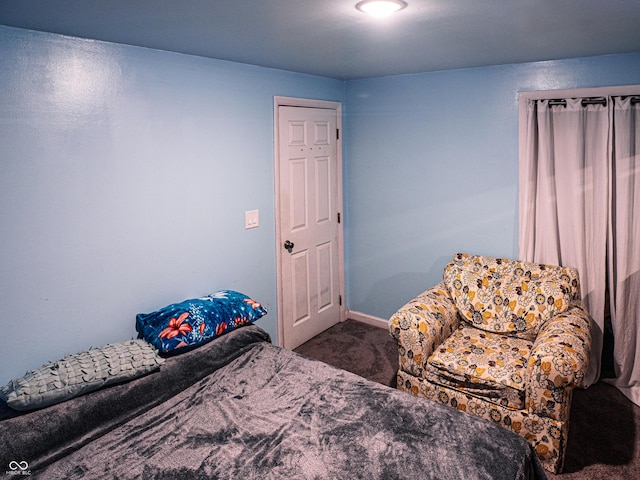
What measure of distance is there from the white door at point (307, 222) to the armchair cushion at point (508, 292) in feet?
3.98

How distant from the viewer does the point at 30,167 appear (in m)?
2.27

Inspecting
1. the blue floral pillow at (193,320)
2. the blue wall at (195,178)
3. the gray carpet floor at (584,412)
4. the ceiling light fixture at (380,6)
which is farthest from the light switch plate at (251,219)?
the ceiling light fixture at (380,6)

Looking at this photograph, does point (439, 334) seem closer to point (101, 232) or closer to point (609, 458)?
point (609, 458)

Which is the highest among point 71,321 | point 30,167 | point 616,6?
point 616,6

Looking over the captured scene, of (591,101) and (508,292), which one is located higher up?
(591,101)

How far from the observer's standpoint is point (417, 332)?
2.93 metres

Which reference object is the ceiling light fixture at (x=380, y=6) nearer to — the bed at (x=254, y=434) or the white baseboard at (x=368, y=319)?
the bed at (x=254, y=434)

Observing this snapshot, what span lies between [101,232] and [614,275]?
132 inches

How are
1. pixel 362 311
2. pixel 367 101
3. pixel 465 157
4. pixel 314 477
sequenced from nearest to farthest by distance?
pixel 314 477 < pixel 465 157 < pixel 367 101 < pixel 362 311

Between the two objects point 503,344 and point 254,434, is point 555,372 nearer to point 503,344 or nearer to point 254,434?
point 503,344

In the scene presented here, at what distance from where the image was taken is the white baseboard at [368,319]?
4445 millimetres

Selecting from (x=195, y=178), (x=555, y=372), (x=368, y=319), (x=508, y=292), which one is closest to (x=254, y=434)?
(x=555, y=372)

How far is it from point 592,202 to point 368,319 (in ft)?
7.21

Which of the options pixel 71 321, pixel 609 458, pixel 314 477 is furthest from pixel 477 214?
pixel 71 321
